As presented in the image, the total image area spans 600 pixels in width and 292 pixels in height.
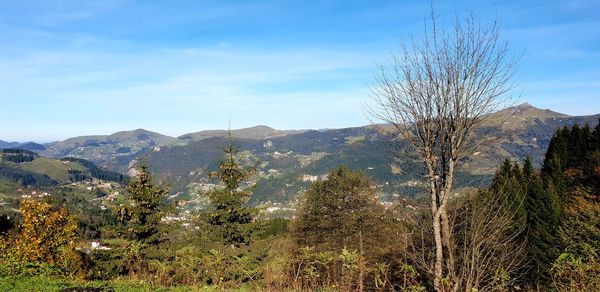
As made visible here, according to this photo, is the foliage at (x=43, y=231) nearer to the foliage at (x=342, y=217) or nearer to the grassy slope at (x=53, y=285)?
the grassy slope at (x=53, y=285)

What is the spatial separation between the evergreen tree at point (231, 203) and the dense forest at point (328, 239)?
69 mm

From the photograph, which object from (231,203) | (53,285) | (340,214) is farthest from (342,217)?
(53,285)

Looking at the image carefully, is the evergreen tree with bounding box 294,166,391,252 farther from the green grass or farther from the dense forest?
the green grass

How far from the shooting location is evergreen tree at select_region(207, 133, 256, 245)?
24.9 meters

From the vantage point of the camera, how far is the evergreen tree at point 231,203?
24.9 m

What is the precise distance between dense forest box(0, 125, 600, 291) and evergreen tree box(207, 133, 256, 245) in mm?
69

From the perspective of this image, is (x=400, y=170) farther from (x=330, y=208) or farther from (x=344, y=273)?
(x=330, y=208)

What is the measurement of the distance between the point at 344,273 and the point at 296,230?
→ 1367 inches

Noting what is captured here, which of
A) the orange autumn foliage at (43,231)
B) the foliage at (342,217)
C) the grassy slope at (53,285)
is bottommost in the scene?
the foliage at (342,217)

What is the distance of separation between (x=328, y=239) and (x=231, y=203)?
49.6 feet

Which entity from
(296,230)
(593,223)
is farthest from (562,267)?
(296,230)

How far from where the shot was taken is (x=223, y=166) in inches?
1008

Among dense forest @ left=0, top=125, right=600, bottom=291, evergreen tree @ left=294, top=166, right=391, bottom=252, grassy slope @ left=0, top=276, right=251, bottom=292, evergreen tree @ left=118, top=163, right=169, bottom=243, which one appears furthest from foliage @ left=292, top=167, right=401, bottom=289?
grassy slope @ left=0, top=276, right=251, bottom=292

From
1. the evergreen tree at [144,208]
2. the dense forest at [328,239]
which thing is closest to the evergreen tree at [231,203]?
the dense forest at [328,239]
